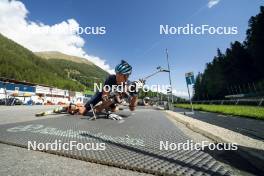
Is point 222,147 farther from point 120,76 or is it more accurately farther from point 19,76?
point 19,76

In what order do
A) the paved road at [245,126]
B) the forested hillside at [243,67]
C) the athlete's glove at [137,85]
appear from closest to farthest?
the paved road at [245,126] < the athlete's glove at [137,85] < the forested hillside at [243,67]

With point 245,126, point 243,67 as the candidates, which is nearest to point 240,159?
point 245,126

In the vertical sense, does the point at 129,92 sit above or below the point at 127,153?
above

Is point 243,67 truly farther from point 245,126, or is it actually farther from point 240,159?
point 240,159

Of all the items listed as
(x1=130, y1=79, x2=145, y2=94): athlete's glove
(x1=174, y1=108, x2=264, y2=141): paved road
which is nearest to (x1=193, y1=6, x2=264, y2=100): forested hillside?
(x1=174, y1=108, x2=264, y2=141): paved road

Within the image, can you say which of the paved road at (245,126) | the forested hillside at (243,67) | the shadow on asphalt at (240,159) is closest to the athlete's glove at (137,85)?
the paved road at (245,126)

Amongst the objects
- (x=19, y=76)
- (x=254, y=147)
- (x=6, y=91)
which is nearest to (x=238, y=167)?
(x=254, y=147)

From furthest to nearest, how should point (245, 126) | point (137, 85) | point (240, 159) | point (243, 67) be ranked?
point (243, 67), point (137, 85), point (245, 126), point (240, 159)

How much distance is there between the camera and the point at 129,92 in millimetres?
12945

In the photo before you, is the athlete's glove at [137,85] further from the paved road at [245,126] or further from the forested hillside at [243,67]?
the forested hillside at [243,67]

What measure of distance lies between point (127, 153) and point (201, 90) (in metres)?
103

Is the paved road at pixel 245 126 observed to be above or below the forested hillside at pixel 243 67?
below

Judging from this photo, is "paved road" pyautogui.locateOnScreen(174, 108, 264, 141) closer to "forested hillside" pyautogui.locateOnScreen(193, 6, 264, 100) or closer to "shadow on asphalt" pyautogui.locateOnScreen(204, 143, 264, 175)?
"shadow on asphalt" pyautogui.locateOnScreen(204, 143, 264, 175)

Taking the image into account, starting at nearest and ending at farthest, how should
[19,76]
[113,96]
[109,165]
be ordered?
[109,165] → [113,96] → [19,76]
